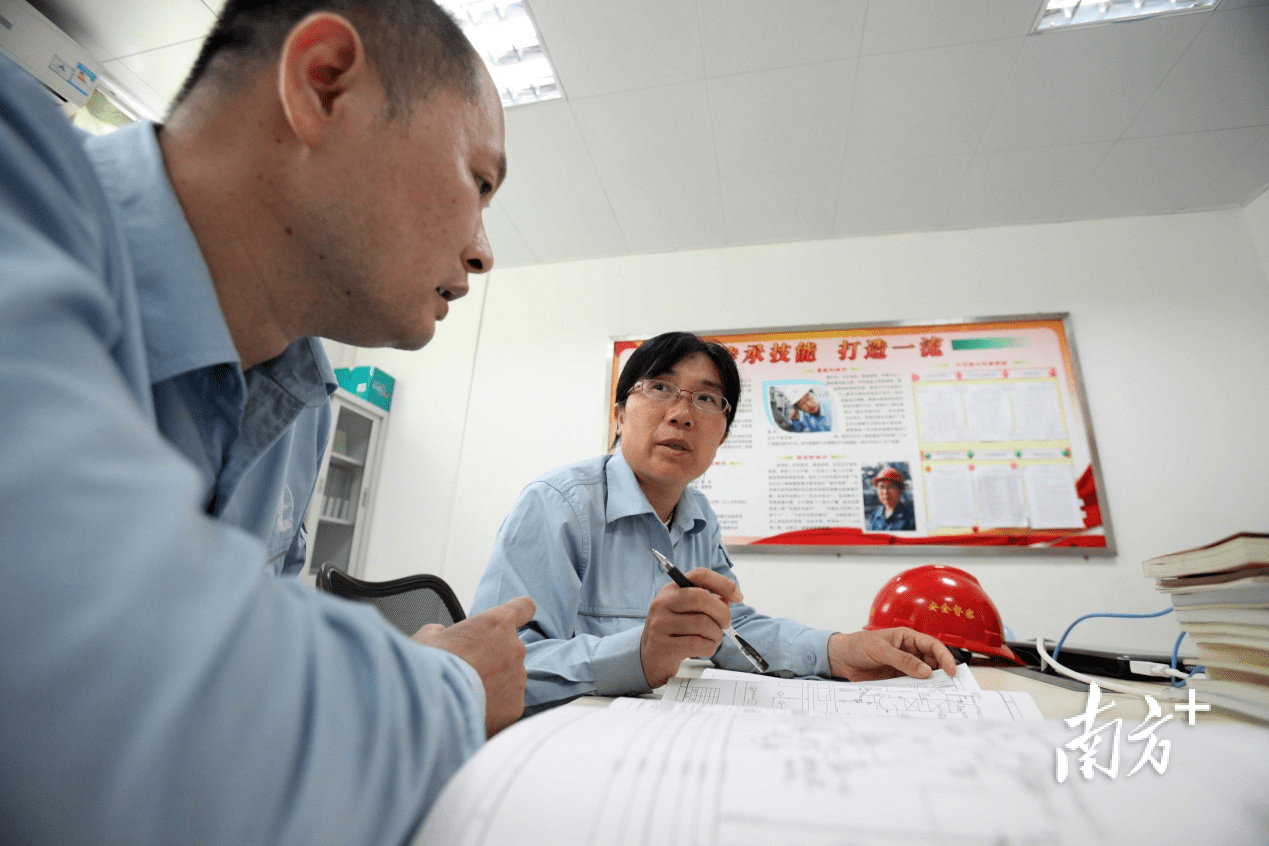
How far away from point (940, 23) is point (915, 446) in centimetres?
161

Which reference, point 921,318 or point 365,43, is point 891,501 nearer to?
point 921,318

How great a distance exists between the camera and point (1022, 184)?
8.66ft

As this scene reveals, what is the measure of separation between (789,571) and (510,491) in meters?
1.40

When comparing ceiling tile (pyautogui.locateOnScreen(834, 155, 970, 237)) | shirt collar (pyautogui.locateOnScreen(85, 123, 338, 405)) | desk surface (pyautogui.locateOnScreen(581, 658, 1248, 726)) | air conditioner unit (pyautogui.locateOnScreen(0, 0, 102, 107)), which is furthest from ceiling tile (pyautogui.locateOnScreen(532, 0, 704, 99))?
desk surface (pyautogui.locateOnScreen(581, 658, 1248, 726))

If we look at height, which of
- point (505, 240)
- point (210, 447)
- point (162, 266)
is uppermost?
point (505, 240)

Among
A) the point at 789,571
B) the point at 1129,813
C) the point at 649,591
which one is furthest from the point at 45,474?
the point at 789,571

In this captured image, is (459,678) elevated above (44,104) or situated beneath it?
situated beneath

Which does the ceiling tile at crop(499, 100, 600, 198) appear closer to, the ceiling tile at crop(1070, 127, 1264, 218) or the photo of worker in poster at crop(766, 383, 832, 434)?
the photo of worker in poster at crop(766, 383, 832, 434)

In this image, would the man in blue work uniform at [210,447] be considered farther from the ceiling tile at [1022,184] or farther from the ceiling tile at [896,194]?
the ceiling tile at [1022,184]

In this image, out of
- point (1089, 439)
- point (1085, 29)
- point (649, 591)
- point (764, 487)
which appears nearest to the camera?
point (649, 591)

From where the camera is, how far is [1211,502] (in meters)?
2.40

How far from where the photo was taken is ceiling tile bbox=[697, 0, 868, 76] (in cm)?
192

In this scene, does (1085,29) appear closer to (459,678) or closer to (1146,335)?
(1146,335)

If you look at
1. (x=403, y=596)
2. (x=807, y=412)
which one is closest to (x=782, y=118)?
(x=807, y=412)
